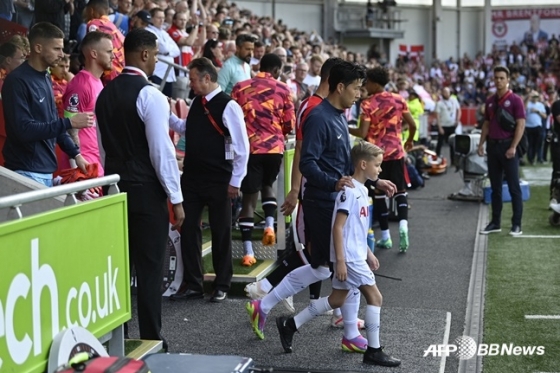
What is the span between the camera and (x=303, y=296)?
815 cm

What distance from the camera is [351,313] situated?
6.09 meters

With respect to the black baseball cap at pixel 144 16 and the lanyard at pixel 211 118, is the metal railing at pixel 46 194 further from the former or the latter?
the black baseball cap at pixel 144 16

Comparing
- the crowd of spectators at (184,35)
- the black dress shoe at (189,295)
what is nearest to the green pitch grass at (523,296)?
the black dress shoe at (189,295)

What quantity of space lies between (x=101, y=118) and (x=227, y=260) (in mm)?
2251

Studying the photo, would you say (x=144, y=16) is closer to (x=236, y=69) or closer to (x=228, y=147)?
(x=236, y=69)

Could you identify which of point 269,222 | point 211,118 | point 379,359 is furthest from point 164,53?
point 379,359

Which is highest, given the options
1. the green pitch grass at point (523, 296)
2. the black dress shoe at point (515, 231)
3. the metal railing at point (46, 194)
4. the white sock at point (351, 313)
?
the metal railing at point (46, 194)

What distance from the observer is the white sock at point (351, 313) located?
6.05 metres

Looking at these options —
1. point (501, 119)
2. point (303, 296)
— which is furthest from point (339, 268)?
A: point (501, 119)

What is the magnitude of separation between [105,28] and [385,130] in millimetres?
3328

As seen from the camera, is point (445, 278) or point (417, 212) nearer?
point (445, 278)

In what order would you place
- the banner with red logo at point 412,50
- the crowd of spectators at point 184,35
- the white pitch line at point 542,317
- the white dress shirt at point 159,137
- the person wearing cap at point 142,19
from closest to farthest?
1. the white dress shirt at point 159,137
2. the white pitch line at point 542,317
3. the crowd of spectators at point 184,35
4. the person wearing cap at point 142,19
5. the banner with red logo at point 412,50

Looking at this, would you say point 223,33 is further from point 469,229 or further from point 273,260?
point 273,260

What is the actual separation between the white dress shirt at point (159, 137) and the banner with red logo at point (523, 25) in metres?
43.9
